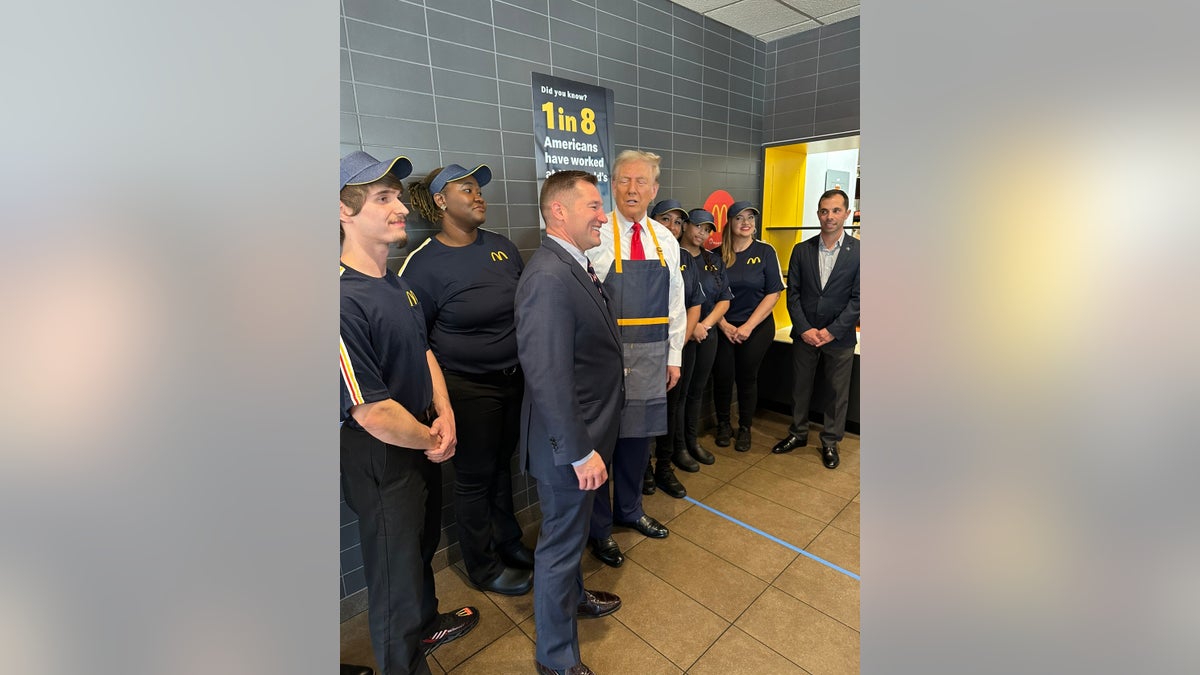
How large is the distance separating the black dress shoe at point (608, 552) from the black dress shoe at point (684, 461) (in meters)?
1.05

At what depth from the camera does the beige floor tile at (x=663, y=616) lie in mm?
2092

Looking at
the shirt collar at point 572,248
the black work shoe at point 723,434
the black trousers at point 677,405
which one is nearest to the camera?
the shirt collar at point 572,248

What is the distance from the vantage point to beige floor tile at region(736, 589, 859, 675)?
200cm

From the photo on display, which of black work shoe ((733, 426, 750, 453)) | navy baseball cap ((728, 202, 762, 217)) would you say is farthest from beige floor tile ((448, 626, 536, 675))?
navy baseball cap ((728, 202, 762, 217))

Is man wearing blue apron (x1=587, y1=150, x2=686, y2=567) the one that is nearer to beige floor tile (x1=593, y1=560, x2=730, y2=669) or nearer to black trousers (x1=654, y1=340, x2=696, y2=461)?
beige floor tile (x1=593, y1=560, x2=730, y2=669)

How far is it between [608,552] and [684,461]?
3.72 feet

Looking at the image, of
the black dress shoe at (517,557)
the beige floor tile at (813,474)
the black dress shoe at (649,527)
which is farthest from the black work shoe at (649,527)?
the beige floor tile at (813,474)

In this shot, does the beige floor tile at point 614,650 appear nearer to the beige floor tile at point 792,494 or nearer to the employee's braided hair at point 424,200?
the beige floor tile at point 792,494

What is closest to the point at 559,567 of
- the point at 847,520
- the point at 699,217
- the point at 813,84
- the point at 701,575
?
the point at 701,575

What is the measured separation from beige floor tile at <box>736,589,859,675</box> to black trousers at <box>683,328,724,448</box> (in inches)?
57.3

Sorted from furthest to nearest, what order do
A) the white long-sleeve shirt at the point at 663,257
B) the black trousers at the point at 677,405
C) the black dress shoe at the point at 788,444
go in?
the black dress shoe at the point at 788,444, the black trousers at the point at 677,405, the white long-sleeve shirt at the point at 663,257

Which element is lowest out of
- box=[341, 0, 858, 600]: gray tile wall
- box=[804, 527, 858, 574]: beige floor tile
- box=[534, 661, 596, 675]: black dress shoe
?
box=[804, 527, 858, 574]: beige floor tile
